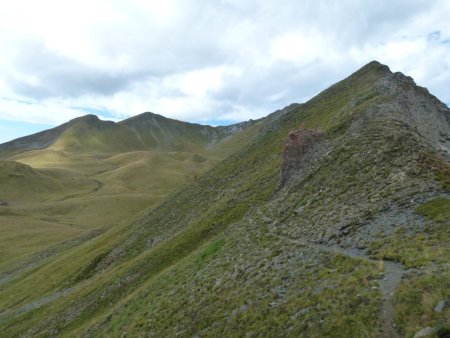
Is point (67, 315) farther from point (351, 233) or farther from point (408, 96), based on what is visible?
point (408, 96)

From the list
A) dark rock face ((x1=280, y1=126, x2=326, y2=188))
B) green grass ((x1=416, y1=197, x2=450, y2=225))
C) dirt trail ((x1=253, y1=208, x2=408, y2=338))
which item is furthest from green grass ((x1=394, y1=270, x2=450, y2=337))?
dark rock face ((x1=280, y1=126, x2=326, y2=188))

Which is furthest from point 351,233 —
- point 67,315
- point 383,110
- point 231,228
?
point 67,315

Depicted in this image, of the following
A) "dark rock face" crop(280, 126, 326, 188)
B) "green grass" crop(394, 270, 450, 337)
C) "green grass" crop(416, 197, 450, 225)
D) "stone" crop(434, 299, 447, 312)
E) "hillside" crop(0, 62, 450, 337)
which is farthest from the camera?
"dark rock face" crop(280, 126, 326, 188)

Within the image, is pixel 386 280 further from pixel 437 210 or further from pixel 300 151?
pixel 300 151

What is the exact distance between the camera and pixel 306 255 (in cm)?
2364

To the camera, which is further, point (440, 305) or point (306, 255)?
point (306, 255)

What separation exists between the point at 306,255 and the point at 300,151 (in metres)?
21.5

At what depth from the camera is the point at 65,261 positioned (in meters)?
71.4

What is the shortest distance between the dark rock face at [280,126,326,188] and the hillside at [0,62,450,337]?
160mm

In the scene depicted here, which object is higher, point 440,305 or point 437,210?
point 437,210

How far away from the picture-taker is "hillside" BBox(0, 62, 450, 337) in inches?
643

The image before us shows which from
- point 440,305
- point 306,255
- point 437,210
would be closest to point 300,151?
point 306,255

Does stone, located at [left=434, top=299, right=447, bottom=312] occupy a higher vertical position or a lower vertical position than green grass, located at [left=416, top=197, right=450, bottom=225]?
lower

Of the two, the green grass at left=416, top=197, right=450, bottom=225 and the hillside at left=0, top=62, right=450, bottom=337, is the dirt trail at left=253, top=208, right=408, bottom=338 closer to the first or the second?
the hillside at left=0, top=62, right=450, bottom=337
